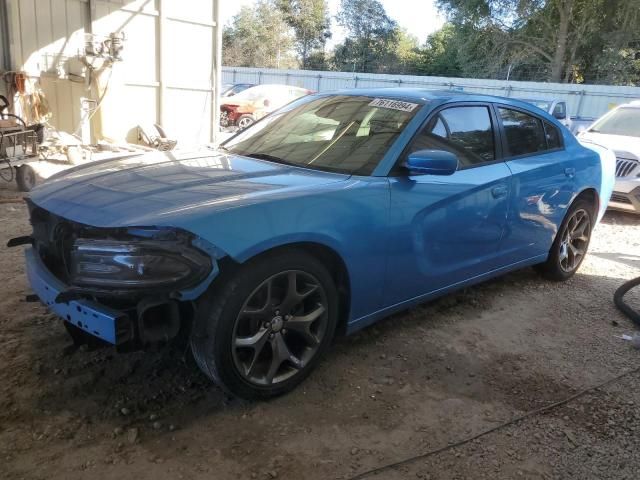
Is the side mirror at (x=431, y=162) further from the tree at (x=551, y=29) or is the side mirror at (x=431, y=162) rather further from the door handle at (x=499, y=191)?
the tree at (x=551, y=29)

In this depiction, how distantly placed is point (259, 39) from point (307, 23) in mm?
4489

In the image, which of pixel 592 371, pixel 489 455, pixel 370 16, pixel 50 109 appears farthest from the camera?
pixel 370 16

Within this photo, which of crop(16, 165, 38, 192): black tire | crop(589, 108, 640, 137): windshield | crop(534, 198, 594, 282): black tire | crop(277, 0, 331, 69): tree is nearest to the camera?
crop(534, 198, 594, 282): black tire

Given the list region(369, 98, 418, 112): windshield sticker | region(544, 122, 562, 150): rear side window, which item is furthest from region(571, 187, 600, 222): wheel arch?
region(369, 98, 418, 112): windshield sticker

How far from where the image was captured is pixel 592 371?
335cm

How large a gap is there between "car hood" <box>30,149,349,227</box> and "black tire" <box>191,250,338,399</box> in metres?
0.31

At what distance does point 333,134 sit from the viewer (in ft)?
11.3

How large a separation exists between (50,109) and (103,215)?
8703mm

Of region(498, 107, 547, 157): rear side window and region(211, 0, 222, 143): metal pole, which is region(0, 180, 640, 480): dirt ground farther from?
region(211, 0, 222, 143): metal pole

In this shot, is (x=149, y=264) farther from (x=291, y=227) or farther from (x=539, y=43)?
(x=539, y=43)

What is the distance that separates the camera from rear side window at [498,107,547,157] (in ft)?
13.3

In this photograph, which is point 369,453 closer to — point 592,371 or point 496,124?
point 592,371

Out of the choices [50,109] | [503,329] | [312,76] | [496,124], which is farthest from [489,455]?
[312,76]

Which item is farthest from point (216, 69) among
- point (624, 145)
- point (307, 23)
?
point (307, 23)
